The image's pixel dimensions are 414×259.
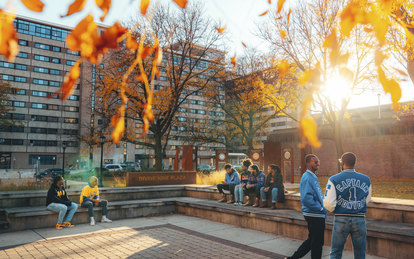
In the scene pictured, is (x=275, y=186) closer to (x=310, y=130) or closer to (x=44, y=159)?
(x=310, y=130)

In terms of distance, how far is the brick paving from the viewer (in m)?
6.55

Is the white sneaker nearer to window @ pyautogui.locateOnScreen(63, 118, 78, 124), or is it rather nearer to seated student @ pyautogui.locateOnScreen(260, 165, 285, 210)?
seated student @ pyautogui.locateOnScreen(260, 165, 285, 210)

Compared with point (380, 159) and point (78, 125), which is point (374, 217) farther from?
point (78, 125)

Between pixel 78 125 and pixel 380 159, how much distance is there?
2531 inches

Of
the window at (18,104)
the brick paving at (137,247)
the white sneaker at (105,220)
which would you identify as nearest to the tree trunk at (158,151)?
the white sneaker at (105,220)

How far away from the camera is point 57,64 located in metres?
69.3

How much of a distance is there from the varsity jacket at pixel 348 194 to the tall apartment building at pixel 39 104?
6620 cm

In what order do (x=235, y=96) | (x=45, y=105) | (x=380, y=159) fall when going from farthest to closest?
(x=45, y=105) < (x=235, y=96) < (x=380, y=159)

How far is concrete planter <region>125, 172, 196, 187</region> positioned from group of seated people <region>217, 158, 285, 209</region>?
498 cm

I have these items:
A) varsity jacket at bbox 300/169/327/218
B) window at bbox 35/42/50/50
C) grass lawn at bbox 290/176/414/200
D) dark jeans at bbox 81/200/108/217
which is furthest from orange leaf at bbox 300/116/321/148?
window at bbox 35/42/50/50

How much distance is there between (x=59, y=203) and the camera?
9383mm

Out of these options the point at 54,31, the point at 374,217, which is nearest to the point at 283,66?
the point at 374,217

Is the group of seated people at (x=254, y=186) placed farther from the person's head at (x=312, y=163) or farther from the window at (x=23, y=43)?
the window at (x=23, y=43)

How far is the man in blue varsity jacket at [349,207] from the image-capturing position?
4434 millimetres
